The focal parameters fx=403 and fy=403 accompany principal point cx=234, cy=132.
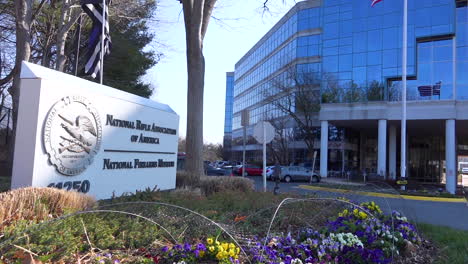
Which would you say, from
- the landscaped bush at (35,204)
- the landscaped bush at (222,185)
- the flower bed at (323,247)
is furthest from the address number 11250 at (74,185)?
the landscaped bush at (222,185)

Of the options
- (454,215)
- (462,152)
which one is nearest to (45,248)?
(454,215)

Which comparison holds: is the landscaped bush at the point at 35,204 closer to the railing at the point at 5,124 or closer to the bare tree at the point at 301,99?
the railing at the point at 5,124

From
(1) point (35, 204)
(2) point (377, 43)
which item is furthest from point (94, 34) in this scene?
(2) point (377, 43)

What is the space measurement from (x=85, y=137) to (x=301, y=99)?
1509 inches

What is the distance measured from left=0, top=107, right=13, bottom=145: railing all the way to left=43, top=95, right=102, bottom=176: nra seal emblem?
11067 millimetres

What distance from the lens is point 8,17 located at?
19062 mm

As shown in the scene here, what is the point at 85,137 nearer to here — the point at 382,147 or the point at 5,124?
the point at 5,124

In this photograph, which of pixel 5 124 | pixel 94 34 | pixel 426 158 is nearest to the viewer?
pixel 94 34

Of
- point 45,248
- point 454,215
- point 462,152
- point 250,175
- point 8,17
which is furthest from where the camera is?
point 462,152

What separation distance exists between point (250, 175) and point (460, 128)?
65.5 feet

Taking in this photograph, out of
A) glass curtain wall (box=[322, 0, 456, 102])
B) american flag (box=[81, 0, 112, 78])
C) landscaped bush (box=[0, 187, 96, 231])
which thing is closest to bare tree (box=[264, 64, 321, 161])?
glass curtain wall (box=[322, 0, 456, 102])

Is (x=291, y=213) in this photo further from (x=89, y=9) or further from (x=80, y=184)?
(x=89, y=9)

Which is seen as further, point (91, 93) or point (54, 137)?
point (91, 93)

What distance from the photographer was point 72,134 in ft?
21.9
